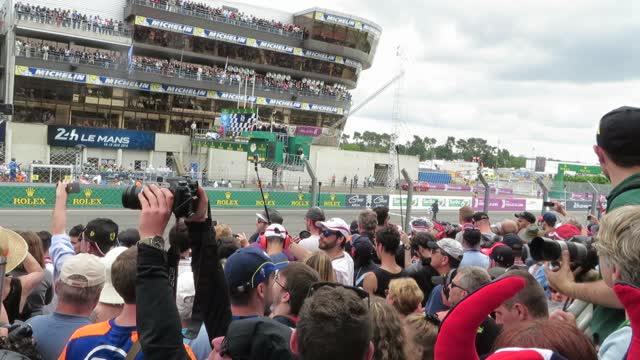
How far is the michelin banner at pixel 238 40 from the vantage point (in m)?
41.2

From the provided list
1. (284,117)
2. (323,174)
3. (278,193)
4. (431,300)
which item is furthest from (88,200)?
(284,117)

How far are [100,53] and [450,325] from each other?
1671 inches

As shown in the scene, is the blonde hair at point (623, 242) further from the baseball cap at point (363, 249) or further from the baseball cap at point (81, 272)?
the baseball cap at point (363, 249)

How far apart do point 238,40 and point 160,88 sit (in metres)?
7.96

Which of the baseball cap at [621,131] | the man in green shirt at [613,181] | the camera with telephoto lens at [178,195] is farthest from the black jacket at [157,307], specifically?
the baseball cap at [621,131]

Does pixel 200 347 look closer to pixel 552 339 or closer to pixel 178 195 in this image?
pixel 178 195

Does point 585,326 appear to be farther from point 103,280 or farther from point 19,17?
point 19,17

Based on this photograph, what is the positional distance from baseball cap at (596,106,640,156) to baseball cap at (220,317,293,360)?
4.99 feet

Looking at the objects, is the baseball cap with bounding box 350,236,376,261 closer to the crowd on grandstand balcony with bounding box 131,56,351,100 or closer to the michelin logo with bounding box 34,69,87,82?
the michelin logo with bounding box 34,69,87,82

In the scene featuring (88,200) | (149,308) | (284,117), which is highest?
(284,117)

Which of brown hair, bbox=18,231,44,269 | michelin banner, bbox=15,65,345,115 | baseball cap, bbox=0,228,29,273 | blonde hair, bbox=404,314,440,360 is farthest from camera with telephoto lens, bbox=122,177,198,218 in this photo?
michelin banner, bbox=15,65,345,115

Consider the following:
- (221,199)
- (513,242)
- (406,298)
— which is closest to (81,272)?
(406,298)

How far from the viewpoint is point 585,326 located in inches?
93.1

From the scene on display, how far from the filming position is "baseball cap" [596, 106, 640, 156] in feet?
6.97
